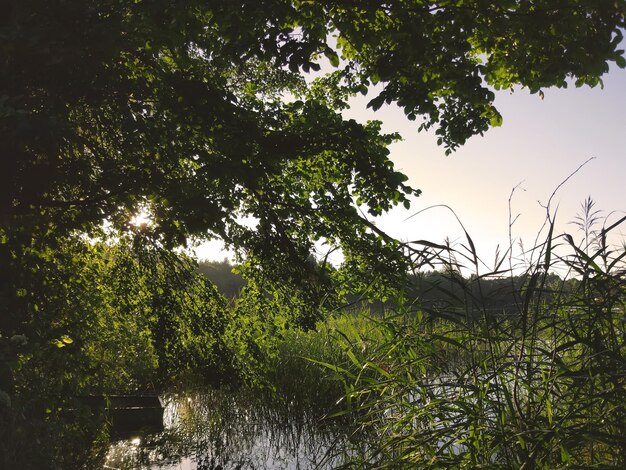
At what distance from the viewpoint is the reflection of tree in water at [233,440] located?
669 centimetres

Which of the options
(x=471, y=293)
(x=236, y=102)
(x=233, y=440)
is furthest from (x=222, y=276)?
(x=471, y=293)

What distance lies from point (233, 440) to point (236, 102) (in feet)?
14.9

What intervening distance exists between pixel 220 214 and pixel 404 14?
2.26 meters

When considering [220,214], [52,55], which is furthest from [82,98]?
[220,214]

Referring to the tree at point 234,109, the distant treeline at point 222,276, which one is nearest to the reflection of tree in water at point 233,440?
the tree at point 234,109

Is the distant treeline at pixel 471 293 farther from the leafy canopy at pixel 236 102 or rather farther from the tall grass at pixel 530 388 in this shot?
the leafy canopy at pixel 236 102

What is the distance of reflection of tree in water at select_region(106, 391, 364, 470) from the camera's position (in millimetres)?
6691

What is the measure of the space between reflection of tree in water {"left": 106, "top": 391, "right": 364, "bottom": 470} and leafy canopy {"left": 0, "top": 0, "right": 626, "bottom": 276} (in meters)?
2.37

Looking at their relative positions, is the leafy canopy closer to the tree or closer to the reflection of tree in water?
the tree

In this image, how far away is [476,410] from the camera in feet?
10.9

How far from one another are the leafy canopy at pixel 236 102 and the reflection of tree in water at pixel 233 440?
2372 mm

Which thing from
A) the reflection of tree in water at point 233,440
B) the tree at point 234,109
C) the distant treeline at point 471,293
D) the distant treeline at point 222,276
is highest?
the distant treeline at point 222,276

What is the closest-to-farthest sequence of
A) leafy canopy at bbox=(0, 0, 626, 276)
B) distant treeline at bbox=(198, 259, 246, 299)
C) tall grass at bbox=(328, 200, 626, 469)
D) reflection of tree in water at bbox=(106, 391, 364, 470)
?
tall grass at bbox=(328, 200, 626, 469) < leafy canopy at bbox=(0, 0, 626, 276) < reflection of tree in water at bbox=(106, 391, 364, 470) < distant treeline at bbox=(198, 259, 246, 299)

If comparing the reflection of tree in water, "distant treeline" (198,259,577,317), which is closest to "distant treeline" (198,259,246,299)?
the reflection of tree in water
